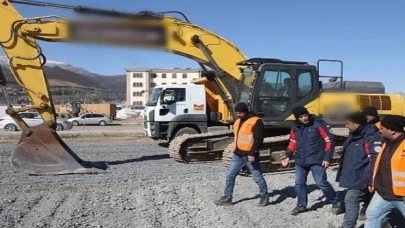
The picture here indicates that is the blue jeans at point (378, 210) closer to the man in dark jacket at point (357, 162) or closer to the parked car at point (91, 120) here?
the man in dark jacket at point (357, 162)

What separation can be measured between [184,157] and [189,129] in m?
2.94

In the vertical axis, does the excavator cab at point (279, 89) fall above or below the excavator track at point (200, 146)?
above

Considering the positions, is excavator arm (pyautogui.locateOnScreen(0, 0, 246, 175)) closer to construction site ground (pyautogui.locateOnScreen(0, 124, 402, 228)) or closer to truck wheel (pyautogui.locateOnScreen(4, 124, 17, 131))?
construction site ground (pyautogui.locateOnScreen(0, 124, 402, 228))

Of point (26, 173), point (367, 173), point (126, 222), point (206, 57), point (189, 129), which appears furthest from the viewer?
point (189, 129)

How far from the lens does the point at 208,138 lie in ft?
41.4

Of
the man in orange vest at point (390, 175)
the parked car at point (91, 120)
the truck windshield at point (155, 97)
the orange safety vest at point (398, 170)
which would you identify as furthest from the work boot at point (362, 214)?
the parked car at point (91, 120)

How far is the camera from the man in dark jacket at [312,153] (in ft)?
22.8

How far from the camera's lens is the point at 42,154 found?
1028cm

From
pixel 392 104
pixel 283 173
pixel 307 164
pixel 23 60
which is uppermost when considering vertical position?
pixel 23 60

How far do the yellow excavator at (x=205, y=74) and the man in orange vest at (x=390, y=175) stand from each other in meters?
6.00

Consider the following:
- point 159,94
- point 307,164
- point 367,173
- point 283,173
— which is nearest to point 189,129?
point 159,94

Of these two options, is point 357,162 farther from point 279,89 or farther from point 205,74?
point 205,74

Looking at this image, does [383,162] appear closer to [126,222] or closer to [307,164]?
[307,164]

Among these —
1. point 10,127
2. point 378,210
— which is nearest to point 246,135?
point 378,210
